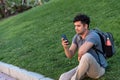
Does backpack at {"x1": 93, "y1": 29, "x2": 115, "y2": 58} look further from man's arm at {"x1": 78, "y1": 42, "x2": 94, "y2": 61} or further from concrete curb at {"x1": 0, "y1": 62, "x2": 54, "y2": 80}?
concrete curb at {"x1": 0, "y1": 62, "x2": 54, "y2": 80}

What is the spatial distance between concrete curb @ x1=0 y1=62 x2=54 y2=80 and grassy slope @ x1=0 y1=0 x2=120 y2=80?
0.58 ft

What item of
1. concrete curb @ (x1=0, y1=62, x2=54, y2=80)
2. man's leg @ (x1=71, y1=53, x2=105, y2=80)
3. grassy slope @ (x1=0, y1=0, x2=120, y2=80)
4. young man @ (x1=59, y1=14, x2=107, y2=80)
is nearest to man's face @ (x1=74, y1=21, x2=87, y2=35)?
young man @ (x1=59, y1=14, x2=107, y2=80)

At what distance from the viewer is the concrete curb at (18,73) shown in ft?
21.5

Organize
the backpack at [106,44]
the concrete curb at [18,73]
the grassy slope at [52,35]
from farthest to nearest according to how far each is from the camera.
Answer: the grassy slope at [52,35] → the concrete curb at [18,73] → the backpack at [106,44]

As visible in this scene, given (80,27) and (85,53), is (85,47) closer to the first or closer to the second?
(85,53)

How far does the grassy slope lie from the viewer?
6950mm

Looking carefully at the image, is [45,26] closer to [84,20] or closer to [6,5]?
[84,20]

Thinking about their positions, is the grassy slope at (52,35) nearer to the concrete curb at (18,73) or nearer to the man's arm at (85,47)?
the concrete curb at (18,73)

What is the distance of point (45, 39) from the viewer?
30.6 ft

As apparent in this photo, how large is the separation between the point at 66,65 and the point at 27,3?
15.8 m

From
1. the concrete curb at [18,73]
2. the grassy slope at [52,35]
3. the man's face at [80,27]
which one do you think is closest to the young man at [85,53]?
the man's face at [80,27]

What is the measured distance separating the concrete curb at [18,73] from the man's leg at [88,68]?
1.04 metres

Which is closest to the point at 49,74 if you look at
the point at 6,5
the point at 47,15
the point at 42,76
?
the point at 42,76

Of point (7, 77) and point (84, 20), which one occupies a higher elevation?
point (84, 20)
